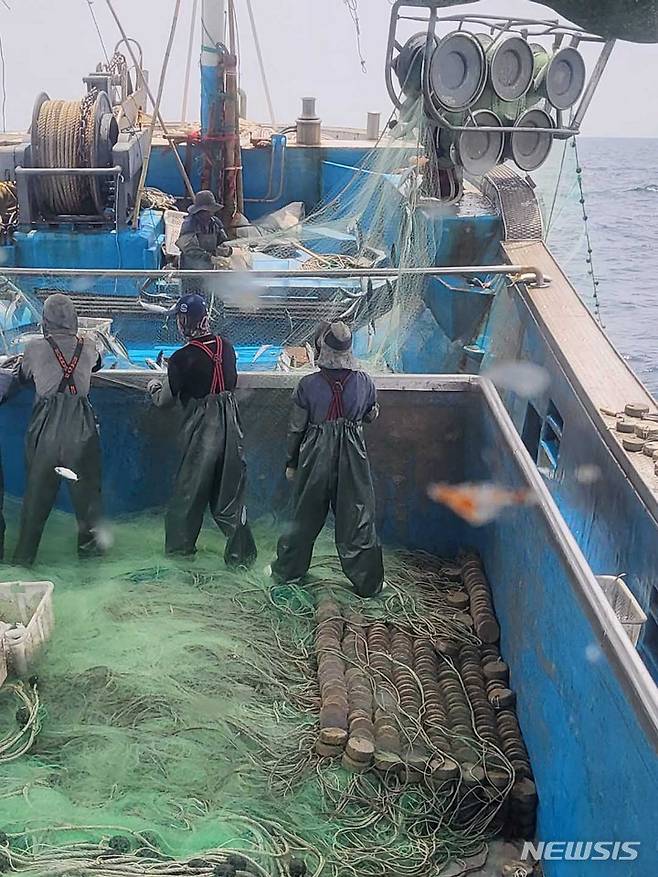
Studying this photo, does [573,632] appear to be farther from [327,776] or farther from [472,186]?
[472,186]

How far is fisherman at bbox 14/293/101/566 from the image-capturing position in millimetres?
4824

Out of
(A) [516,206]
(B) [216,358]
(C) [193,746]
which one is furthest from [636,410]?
(A) [516,206]

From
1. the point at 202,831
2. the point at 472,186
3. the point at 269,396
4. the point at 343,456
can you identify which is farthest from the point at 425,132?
the point at 202,831

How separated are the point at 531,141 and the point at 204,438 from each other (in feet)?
12.9

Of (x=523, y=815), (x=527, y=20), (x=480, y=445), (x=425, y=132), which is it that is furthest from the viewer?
(x=425, y=132)

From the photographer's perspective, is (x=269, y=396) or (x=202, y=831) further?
(x=269, y=396)

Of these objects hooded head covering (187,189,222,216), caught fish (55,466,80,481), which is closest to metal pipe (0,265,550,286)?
caught fish (55,466,80,481)

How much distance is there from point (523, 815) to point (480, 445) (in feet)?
7.58

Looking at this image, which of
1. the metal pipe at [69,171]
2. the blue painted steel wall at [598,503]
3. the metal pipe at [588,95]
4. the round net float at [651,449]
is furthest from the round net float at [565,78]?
the round net float at [651,449]

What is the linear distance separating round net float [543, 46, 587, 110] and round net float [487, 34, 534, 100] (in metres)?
0.16

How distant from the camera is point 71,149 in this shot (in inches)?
328

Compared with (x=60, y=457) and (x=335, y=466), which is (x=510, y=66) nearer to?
(x=335, y=466)

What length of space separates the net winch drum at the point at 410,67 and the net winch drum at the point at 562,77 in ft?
2.98

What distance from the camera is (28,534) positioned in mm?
5090
